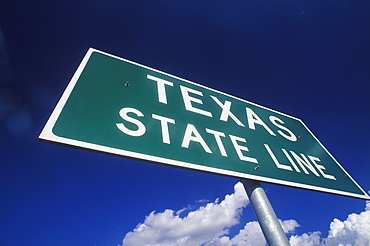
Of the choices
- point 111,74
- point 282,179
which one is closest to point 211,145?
point 282,179

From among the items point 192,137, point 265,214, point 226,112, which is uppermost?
point 226,112

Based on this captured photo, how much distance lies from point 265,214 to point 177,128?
0.77 meters

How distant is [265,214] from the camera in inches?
46.7

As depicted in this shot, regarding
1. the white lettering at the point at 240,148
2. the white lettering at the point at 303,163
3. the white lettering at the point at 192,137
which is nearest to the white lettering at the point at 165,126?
the white lettering at the point at 192,137

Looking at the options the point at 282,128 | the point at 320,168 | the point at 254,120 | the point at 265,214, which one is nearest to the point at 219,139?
the point at 265,214

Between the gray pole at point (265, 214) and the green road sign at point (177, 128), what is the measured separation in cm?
8

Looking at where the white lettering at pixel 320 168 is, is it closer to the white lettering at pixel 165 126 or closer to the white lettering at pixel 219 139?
the white lettering at pixel 219 139

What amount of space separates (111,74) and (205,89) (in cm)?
92

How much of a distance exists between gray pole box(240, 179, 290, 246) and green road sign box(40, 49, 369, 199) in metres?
0.08

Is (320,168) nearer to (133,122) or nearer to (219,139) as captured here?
(219,139)

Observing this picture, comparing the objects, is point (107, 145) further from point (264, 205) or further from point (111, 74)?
point (264, 205)

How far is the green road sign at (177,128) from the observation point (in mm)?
1069

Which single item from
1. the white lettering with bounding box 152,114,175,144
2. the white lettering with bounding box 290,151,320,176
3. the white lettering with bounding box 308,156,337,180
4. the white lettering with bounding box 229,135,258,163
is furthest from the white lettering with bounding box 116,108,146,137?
the white lettering with bounding box 308,156,337,180

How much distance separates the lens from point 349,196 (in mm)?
1806
